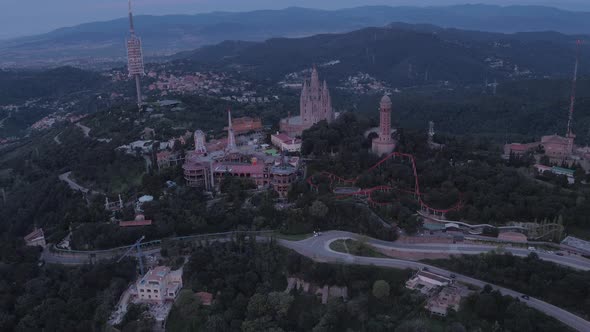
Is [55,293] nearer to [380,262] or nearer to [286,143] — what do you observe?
[380,262]

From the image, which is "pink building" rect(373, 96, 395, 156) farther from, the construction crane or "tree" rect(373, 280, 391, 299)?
the construction crane

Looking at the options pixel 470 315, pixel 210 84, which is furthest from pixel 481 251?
pixel 210 84

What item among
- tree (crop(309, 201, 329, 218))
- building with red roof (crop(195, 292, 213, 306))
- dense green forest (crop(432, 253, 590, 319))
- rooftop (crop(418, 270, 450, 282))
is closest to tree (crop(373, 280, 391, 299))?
rooftop (crop(418, 270, 450, 282))

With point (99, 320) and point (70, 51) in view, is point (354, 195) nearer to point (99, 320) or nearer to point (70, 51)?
point (99, 320)

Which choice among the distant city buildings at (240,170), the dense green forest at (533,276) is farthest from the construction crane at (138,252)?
the dense green forest at (533,276)

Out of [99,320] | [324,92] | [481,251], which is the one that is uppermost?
[324,92]
